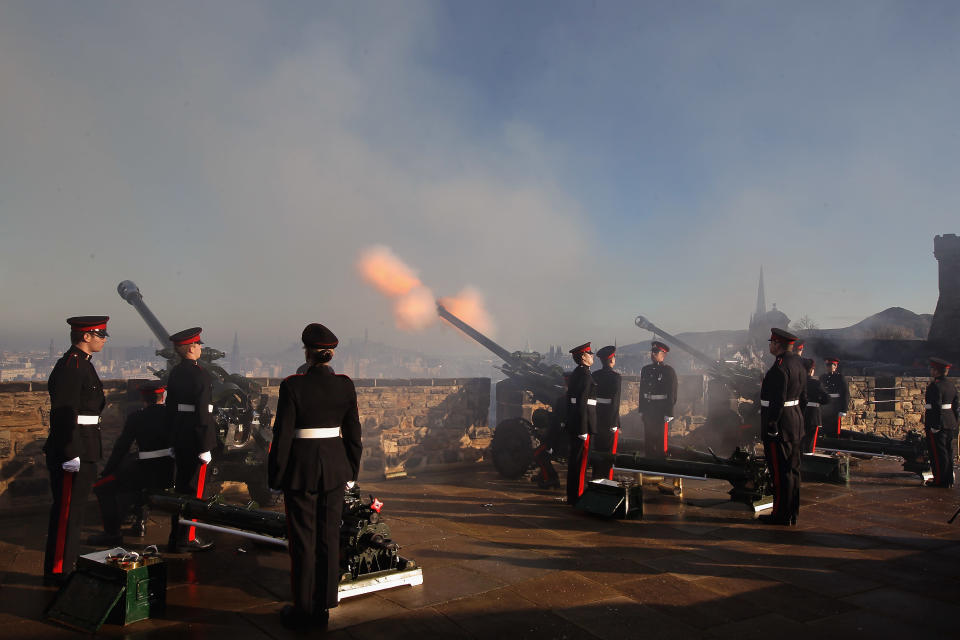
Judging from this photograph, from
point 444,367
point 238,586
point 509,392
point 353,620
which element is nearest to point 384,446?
point 509,392

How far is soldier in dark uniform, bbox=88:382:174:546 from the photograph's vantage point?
5.25m

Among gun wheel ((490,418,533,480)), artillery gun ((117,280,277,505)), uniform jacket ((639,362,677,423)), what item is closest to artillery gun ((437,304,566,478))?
gun wheel ((490,418,533,480))

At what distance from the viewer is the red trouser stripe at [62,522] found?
167 inches

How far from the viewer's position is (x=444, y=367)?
89.1 meters

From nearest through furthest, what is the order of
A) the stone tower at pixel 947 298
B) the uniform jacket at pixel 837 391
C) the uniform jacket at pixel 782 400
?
the uniform jacket at pixel 782 400, the uniform jacket at pixel 837 391, the stone tower at pixel 947 298

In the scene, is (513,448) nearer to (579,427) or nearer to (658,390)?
(579,427)

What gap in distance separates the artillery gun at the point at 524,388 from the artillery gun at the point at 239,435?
3.02 m

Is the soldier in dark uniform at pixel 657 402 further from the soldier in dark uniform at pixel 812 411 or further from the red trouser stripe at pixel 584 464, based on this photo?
the red trouser stripe at pixel 584 464

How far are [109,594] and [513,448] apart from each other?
5.39 m

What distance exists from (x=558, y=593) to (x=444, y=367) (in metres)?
85.4

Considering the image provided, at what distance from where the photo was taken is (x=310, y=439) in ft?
12.0

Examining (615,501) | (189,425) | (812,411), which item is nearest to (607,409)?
(615,501)

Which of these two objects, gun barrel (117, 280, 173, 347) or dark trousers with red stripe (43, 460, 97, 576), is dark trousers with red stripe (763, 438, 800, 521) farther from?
gun barrel (117, 280, 173, 347)

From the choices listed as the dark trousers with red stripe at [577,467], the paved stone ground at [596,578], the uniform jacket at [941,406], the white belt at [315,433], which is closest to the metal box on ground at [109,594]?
the paved stone ground at [596,578]
